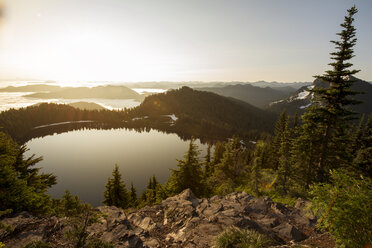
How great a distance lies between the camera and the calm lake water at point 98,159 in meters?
67.5

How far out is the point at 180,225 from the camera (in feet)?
40.1

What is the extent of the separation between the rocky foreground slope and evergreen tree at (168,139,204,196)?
859 cm

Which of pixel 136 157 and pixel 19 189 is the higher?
pixel 19 189

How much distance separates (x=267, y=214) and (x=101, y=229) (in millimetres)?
11936

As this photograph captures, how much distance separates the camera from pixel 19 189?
11.3m

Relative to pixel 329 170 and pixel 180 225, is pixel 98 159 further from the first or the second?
pixel 329 170

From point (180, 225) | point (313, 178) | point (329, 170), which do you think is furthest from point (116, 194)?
point (329, 170)

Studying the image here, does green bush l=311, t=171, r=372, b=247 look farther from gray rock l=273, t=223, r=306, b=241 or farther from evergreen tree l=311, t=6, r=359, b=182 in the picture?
evergreen tree l=311, t=6, r=359, b=182

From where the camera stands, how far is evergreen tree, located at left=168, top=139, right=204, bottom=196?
23.8 metres

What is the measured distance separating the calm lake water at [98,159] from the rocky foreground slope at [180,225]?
51244 mm

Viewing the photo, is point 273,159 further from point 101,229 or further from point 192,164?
point 101,229

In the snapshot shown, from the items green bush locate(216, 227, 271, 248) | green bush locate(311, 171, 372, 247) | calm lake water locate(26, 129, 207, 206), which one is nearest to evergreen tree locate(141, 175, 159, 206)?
green bush locate(216, 227, 271, 248)

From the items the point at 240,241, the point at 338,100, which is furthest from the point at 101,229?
the point at 338,100

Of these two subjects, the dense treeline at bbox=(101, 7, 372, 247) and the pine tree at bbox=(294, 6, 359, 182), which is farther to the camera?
the pine tree at bbox=(294, 6, 359, 182)
